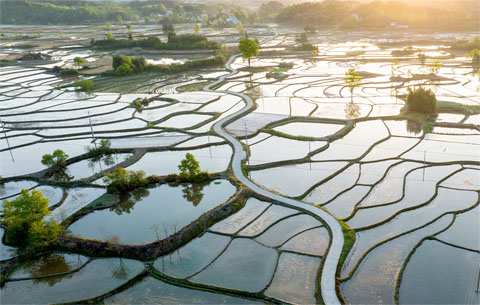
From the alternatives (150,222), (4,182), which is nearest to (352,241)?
(150,222)

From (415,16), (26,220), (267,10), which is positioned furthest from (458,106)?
(267,10)

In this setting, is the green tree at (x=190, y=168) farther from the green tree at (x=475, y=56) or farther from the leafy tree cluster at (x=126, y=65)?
the green tree at (x=475, y=56)

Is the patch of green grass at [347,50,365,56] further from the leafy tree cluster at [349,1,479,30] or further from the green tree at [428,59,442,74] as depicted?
the leafy tree cluster at [349,1,479,30]

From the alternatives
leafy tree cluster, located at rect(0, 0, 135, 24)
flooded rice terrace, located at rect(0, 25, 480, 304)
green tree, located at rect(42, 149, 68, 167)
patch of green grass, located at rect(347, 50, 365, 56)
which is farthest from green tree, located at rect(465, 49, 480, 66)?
leafy tree cluster, located at rect(0, 0, 135, 24)

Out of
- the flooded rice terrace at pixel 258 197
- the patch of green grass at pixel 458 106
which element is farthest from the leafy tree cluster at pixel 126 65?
the patch of green grass at pixel 458 106

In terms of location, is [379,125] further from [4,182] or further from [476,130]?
[4,182]

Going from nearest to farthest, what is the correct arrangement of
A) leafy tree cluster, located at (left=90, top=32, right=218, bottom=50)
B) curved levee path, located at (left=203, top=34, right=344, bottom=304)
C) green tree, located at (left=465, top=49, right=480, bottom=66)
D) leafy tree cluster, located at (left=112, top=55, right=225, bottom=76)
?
curved levee path, located at (left=203, top=34, right=344, bottom=304) → green tree, located at (left=465, top=49, right=480, bottom=66) → leafy tree cluster, located at (left=112, top=55, right=225, bottom=76) → leafy tree cluster, located at (left=90, top=32, right=218, bottom=50)

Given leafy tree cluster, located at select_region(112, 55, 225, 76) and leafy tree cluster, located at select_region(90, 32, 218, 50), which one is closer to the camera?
leafy tree cluster, located at select_region(112, 55, 225, 76)
